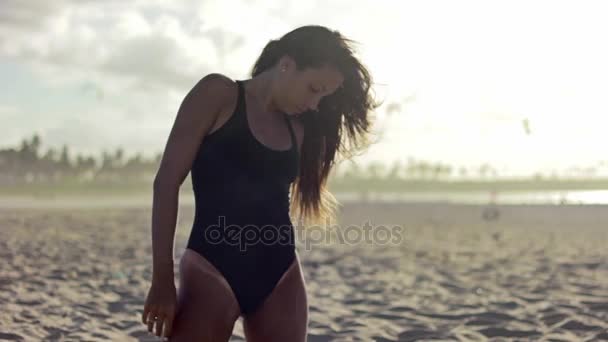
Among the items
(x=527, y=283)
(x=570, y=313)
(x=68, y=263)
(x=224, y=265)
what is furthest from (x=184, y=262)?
(x=68, y=263)

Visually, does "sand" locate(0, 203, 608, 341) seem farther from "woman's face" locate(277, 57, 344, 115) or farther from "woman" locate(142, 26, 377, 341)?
"woman's face" locate(277, 57, 344, 115)

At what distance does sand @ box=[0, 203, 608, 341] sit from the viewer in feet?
15.8

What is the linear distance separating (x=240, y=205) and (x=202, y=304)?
1.19 ft

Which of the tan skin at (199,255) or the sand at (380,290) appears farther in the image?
the sand at (380,290)

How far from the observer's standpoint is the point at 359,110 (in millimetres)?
2531

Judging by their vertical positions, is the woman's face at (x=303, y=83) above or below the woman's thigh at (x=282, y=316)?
above

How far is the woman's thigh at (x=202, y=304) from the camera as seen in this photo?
195cm

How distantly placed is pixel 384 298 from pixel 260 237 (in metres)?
4.48

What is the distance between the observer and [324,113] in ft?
8.12

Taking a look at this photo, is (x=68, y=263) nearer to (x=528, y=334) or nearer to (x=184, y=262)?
(x=528, y=334)

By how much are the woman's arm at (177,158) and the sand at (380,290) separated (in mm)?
2905

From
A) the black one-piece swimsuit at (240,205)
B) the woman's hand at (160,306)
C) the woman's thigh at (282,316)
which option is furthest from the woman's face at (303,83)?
the woman's hand at (160,306)

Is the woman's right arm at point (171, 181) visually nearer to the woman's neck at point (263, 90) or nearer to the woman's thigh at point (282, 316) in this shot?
the woman's neck at point (263, 90)

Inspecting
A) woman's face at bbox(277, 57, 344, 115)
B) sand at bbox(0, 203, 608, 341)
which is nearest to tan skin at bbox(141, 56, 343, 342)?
woman's face at bbox(277, 57, 344, 115)
